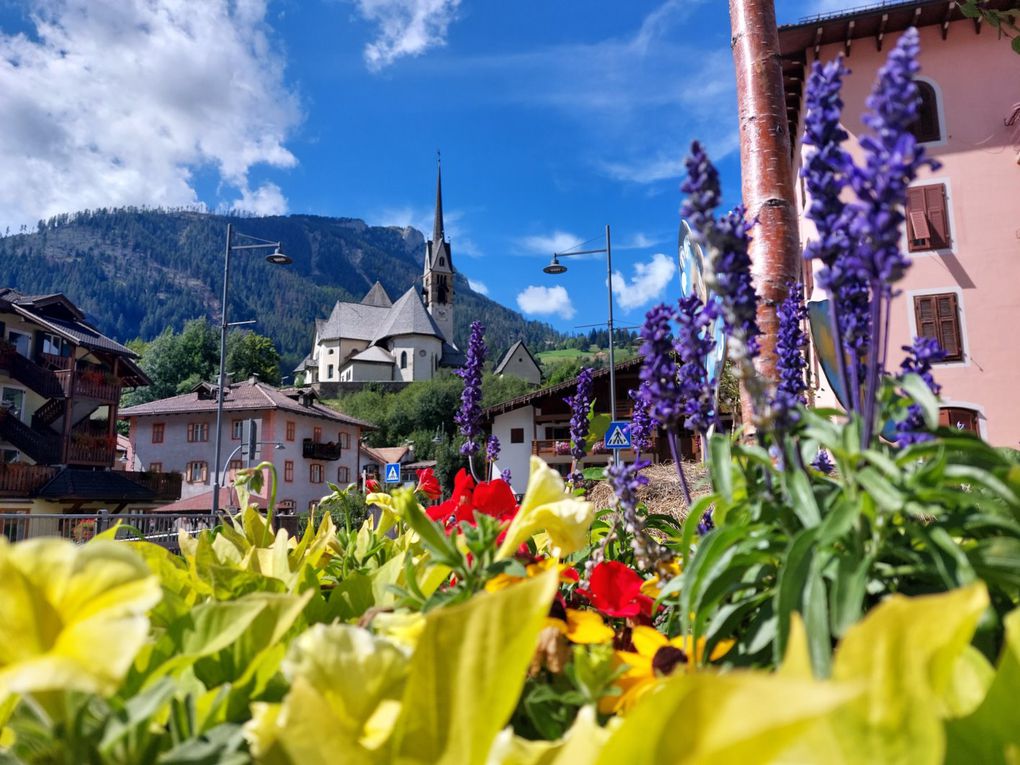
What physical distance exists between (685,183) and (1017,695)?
0.68m

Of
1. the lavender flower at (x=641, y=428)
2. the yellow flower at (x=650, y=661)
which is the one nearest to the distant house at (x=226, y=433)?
the lavender flower at (x=641, y=428)

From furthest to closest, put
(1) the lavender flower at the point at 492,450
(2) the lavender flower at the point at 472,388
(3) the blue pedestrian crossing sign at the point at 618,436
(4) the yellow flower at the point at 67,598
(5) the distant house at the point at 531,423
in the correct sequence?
(5) the distant house at the point at 531,423 < (1) the lavender flower at the point at 492,450 < (3) the blue pedestrian crossing sign at the point at 618,436 < (2) the lavender flower at the point at 472,388 < (4) the yellow flower at the point at 67,598

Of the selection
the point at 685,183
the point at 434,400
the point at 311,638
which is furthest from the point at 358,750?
the point at 434,400

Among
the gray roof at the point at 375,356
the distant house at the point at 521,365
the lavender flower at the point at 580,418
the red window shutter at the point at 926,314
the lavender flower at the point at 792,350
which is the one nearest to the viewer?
the lavender flower at the point at 792,350

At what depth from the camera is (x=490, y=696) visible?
56 centimetres

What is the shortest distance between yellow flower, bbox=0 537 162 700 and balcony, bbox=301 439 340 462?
4612 centimetres

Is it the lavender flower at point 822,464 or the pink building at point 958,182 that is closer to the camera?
the lavender flower at point 822,464

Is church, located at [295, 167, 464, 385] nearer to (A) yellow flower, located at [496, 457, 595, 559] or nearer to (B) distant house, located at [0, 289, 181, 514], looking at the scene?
(B) distant house, located at [0, 289, 181, 514]

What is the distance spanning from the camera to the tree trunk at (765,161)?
2271 mm

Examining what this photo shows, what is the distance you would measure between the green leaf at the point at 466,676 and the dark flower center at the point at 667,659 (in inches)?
13.0

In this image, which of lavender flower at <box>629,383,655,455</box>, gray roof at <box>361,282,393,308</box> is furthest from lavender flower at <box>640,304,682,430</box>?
gray roof at <box>361,282,393,308</box>

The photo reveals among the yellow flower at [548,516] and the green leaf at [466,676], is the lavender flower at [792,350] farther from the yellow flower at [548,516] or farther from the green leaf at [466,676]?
the green leaf at [466,676]

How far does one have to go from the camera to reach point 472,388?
3152 millimetres

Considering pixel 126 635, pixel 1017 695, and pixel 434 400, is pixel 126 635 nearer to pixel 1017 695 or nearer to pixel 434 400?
pixel 1017 695
